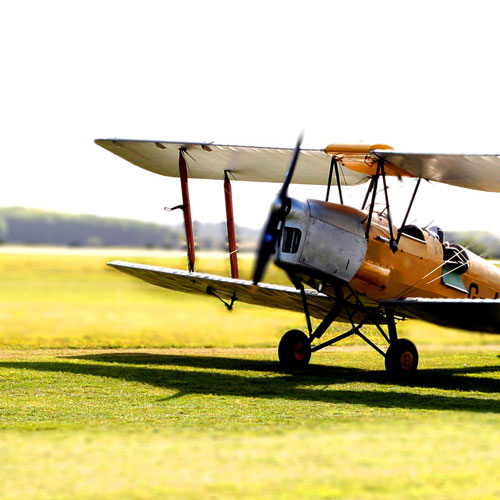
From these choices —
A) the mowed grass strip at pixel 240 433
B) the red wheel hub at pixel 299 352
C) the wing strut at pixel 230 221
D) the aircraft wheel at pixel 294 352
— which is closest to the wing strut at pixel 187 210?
the wing strut at pixel 230 221

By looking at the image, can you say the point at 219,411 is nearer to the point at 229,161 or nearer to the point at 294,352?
the point at 294,352

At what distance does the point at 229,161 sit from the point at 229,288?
2.43 metres

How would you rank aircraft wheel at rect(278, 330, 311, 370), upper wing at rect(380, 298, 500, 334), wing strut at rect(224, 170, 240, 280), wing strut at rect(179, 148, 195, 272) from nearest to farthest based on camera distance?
upper wing at rect(380, 298, 500, 334)
aircraft wheel at rect(278, 330, 311, 370)
wing strut at rect(179, 148, 195, 272)
wing strut at rect(224, 170, 240, 280)

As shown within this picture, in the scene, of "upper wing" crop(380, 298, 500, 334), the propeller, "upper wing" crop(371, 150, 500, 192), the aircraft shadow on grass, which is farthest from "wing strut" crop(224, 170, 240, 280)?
the propeller

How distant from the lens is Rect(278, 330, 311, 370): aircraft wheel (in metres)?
14.2

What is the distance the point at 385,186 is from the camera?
13.1 metres

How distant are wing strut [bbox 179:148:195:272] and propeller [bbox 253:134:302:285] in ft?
13.7

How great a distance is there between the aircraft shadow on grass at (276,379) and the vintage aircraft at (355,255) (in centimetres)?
78

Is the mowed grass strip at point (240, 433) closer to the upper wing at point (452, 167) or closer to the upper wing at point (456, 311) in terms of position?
the upper wing at point (456, 311)

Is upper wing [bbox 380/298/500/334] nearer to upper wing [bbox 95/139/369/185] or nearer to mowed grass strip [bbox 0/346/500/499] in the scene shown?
mowed grass strip [bbox 0/346/500/499]

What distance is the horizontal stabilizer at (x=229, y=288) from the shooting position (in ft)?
48.8

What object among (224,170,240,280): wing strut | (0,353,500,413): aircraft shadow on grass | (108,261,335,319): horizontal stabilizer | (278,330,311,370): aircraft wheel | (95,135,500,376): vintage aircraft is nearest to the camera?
(0,353,500,413): aircraft shadow on grass

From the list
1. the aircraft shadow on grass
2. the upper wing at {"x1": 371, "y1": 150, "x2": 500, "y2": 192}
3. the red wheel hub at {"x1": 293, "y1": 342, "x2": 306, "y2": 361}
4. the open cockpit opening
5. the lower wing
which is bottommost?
the aircraft shadow on grass

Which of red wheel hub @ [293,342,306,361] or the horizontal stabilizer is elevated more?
the horizontal stabilizer
